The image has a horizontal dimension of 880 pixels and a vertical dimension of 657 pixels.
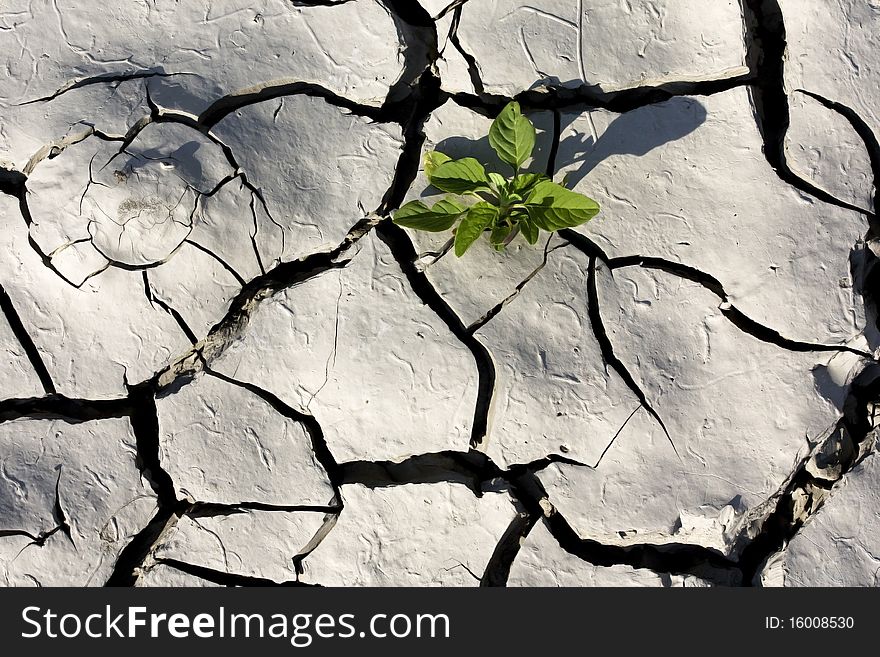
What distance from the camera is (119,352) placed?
86.0 inches

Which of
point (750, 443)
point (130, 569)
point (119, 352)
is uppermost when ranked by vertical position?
point (119, 352)

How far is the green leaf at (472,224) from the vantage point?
2014mm

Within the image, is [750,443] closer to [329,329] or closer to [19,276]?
[329,329]

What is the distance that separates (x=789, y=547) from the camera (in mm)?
2133

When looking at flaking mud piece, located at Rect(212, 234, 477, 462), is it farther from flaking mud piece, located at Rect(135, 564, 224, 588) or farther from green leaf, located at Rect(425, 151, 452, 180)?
flaking mud piece, located at Rect(135, 564, 224, 588)

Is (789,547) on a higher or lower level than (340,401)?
lower

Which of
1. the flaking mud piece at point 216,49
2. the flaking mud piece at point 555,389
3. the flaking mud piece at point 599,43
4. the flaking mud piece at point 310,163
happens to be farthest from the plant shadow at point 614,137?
the flaking mud piece at point 216,49

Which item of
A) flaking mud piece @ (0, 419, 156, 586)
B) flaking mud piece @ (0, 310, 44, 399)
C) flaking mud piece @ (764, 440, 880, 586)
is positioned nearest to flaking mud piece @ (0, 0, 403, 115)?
flaking mud piece @ (0, 310, 44, 399)

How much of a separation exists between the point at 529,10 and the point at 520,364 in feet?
3.89

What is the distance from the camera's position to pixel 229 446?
219 centimetres

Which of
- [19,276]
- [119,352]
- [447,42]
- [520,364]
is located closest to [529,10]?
[447,42]

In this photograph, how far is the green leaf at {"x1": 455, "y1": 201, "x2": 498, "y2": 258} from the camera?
2014 millimetres

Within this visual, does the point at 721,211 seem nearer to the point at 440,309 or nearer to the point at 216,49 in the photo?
the point at 440,309

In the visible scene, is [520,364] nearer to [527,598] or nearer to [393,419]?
[393,419]
